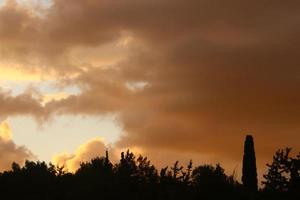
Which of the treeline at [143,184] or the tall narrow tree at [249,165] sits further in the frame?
the tall narrow tree at [249,165]

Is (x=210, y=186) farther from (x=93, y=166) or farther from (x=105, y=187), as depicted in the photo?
(x=93, y=166)

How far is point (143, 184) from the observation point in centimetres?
6619

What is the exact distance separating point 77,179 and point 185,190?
16285 millimetres

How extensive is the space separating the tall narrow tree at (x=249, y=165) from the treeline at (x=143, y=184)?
5.51 m

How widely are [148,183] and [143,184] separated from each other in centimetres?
46

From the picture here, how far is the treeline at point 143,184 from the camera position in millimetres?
61094

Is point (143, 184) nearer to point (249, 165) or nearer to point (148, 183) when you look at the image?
point (148, 183)

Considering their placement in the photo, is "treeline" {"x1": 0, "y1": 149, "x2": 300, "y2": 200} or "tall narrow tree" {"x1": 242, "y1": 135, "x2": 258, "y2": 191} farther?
"tall narrow tree" {"x1": 242, "y1": 135, "x2": 258, "y2": 191}

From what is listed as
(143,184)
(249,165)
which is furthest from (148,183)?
(249,165)

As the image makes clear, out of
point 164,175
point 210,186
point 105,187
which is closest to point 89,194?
point 105,187

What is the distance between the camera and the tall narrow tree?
268 feet

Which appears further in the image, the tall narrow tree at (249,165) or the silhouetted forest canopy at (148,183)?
the tall narrow tree at (249,165)

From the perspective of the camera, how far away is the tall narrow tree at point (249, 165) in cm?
8169

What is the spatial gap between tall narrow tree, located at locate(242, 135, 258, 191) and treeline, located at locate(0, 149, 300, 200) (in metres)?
5.51
